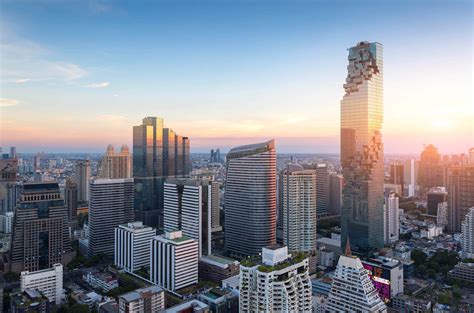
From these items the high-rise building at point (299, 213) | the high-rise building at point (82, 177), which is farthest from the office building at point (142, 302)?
the high-rise building at point (82, 177)

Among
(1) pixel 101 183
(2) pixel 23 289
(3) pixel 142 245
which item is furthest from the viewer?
(1) pixel 101 183

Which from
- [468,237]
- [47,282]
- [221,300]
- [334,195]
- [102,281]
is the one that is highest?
[334,195]

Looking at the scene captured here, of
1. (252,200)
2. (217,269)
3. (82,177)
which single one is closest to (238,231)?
→ (252,200)

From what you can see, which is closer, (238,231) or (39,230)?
(39,230)

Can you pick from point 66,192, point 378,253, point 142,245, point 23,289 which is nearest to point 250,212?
point 142,245

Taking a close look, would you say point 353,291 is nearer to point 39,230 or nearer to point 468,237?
point 468,237

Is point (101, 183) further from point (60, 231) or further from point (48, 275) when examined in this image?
point (48, 275)
